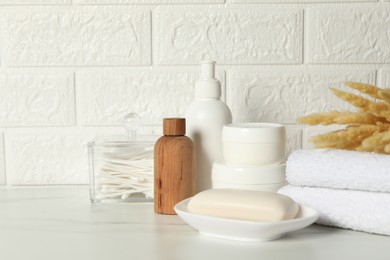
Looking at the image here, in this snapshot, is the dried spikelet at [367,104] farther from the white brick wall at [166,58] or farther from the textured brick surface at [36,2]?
the textured brick surface at [36,2]

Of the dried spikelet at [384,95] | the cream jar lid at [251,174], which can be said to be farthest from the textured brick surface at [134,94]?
the dried spikelet at [384,95]

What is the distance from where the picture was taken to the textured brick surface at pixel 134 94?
0.82 m

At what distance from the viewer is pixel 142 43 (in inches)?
32.2

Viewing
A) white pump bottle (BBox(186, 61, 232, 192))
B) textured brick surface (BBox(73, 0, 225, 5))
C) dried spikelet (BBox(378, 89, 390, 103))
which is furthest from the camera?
textured brick surface (BBox(73, 0, 225, 5))

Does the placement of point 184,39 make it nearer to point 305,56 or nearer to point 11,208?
point 305,56

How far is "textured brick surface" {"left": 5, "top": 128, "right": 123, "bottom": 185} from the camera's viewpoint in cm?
83

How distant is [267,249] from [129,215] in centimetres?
21

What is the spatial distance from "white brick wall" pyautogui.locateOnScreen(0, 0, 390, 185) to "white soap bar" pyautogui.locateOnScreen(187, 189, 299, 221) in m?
0.30

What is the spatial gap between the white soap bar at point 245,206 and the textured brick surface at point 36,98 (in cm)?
37

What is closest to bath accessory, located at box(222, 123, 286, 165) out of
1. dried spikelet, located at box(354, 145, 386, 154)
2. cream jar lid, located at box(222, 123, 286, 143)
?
cream jar lid, located at box(222, 123, 286, 143)

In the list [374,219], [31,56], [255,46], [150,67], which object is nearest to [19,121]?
[31,56]

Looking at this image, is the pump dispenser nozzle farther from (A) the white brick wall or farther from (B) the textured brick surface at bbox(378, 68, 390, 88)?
(B) the textured brick surface at bbox(378, 68, 390, 88)

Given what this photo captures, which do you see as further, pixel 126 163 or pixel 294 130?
pixel 294 130

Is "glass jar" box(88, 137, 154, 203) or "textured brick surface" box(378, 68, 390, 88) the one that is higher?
"textured brick surface" box(378, 68, 390, 88)
